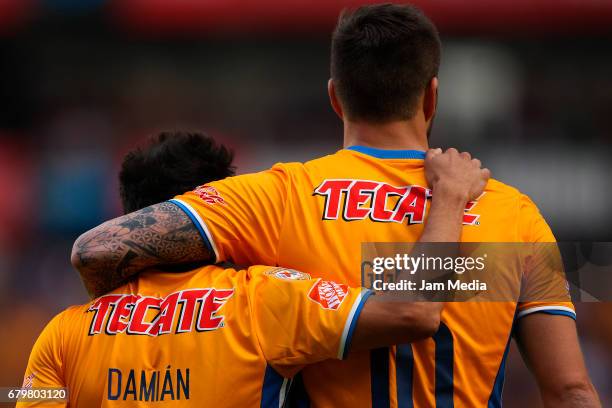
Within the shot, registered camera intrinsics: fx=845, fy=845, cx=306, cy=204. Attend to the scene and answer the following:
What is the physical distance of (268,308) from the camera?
76.5 inches

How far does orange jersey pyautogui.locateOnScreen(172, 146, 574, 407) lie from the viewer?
195cm

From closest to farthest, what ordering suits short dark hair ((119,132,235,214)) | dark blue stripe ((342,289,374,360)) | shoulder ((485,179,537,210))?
dark blue stripe ((342,289,374,360)), shoulder ((485,179,537,210)), short dark hair ((119,132,235,214))

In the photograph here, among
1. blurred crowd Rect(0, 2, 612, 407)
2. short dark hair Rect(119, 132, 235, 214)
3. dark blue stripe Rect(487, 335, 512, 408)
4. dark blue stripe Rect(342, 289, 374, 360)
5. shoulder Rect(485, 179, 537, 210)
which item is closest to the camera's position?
dark blue stripe Rect(342, 289, 374, 360)

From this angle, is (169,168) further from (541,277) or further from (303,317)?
(541,277)

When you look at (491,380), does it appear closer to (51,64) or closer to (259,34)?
(259,34)

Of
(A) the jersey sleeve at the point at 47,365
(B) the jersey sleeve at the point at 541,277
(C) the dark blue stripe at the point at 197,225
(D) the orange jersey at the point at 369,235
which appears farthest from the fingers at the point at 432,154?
(A) the jersey sleeve at the point at 47,365

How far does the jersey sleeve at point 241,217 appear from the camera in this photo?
2064 mm

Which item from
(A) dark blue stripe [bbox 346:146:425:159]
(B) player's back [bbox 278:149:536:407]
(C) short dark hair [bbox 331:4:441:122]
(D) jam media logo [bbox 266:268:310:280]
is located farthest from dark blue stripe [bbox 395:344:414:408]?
(C) short dark hair [bbox 331:4:441:122]

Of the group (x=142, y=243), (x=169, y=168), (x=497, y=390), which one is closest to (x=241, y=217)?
(x=142, y=243)

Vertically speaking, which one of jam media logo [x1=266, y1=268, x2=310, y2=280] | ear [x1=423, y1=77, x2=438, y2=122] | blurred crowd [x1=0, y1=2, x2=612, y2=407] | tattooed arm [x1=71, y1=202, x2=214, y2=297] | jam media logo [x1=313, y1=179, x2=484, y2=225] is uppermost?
ear [x1=423, y1=77, x2=438, y2=122]

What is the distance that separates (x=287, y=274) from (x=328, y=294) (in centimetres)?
12

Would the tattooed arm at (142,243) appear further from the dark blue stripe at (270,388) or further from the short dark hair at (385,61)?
the short dark hair at (385,61)

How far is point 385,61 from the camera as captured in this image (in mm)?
2139

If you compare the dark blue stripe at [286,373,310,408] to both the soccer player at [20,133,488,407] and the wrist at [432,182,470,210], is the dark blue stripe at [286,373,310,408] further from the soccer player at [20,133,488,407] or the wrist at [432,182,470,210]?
the wrist at [432,182,470,210]
